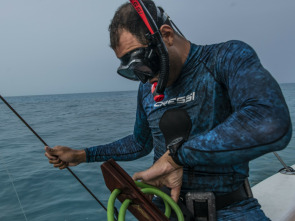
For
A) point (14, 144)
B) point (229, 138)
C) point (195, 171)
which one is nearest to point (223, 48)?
point (229, 138)

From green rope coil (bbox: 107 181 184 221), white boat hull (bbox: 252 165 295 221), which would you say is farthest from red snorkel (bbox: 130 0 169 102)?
white boat hull (bbox: 252 165 295 221)

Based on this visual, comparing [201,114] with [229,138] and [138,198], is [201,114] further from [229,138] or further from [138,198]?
[138,198]

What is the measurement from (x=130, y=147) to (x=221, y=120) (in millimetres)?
836

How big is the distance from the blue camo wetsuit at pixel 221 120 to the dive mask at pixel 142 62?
0.19m

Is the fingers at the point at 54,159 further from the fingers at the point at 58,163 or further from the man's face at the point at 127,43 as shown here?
the man's face at the point at 127,43

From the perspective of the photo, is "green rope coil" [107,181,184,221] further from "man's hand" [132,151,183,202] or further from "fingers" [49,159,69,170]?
"fingers" [49,159,69,170]

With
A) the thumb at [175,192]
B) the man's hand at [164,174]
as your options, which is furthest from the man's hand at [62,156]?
the thumb at [175,192]

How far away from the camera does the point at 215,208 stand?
4.88ft

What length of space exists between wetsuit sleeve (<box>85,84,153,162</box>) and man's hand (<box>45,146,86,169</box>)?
0.09 metres

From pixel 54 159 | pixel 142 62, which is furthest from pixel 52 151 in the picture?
pixel 142 62

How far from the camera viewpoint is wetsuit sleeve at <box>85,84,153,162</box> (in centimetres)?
200

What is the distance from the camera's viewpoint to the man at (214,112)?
1.03 metres

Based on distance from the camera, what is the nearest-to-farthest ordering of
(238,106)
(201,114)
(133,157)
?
(238,106) → (201,114) → (133,157)

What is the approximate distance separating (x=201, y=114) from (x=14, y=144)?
10.7m
